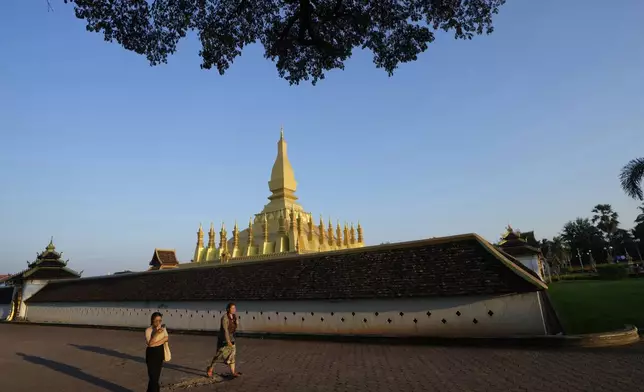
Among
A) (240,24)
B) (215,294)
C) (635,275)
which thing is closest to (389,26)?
Result: (240,24)

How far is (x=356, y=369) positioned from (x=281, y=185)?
28.5m

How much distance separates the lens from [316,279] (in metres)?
15.6

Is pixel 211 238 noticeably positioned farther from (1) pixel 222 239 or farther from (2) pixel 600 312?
(2) pixel 600 312

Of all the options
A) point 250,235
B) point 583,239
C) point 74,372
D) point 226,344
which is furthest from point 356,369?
point 583,239

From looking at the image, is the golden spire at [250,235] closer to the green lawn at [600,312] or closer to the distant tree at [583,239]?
the green lawn at [600,312]

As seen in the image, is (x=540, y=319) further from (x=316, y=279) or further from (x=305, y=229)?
(x=305, y=229)

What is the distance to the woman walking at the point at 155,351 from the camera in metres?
6.49

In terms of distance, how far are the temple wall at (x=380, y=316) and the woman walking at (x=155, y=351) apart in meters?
8.44

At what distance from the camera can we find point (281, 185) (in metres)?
36.4

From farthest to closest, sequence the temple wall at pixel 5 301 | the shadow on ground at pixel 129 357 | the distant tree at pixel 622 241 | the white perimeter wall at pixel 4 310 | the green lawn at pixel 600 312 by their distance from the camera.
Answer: the distant tree at pixel 622 241 → the temple wall at pixel 5 301 → the white perimeter wall at pixel 4 310 → the green lawn at pixel 600 312 → the shadow on ground at pixel 129 357

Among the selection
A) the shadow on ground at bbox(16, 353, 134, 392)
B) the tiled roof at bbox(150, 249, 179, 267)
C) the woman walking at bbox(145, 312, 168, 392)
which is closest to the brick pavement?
the shadow on ground at bbox(16, 353, 134, 392)

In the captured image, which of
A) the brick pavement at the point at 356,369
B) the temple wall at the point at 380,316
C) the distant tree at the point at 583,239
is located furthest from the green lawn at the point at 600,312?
the distant tree at the point at 583,239

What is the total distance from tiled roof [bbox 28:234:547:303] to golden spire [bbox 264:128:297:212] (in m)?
15.2

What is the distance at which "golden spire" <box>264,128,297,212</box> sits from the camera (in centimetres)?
3594
